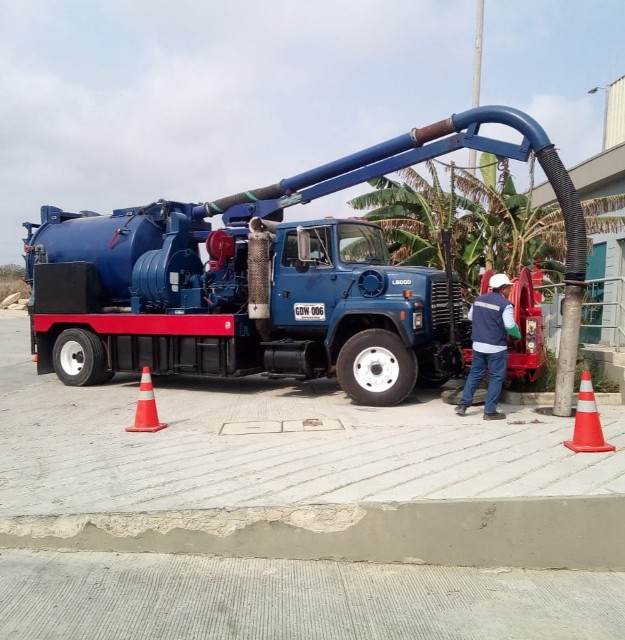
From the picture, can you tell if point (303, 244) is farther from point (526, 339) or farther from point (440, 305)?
point (526, 339)

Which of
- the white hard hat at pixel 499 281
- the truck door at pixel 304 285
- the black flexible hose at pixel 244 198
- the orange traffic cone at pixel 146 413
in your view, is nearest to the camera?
the orange traffic cone at pixel 146 413

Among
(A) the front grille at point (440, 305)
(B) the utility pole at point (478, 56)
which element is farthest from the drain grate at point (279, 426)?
(B) the utility pole at point (478, 56)

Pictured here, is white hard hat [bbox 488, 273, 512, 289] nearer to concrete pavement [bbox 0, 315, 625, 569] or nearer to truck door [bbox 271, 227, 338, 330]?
concrete pavement [bbox 0, 315, 625, 569]

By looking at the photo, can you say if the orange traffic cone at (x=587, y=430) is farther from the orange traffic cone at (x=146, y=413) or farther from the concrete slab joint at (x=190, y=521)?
the orange traffic cone at (x=146, y=413)

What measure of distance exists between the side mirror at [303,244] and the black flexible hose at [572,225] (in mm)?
3327

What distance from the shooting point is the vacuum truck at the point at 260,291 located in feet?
28.0

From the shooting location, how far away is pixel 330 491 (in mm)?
4488

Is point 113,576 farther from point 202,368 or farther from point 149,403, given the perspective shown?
point 202,368

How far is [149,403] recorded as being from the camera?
7.08 metres

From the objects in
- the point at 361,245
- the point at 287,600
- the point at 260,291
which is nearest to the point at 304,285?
the point at 260,291

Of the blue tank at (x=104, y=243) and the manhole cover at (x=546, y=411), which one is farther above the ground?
the blue tank at (x=104, y=243)

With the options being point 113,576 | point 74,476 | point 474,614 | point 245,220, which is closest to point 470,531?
point 474,614

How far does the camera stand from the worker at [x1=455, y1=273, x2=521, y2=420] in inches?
281

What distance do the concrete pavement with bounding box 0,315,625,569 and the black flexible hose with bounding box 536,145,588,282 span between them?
5.69ft
